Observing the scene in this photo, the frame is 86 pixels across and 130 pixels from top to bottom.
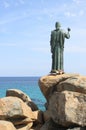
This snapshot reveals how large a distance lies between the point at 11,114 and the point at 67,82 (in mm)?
3167

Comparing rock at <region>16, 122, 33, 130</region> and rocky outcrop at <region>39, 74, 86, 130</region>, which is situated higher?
rocky outcrop at <region>39, 74, 86, 130</region>

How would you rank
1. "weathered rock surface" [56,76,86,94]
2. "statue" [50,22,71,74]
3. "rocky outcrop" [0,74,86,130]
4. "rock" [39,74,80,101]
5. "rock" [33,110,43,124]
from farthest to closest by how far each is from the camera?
"statue" [50,22,71,74]
"rock" [39,74,80,101]
"rock" [33,110,43,124]
"weathered rock surface" [56,76,86,94]
"rocky outcrop" [0,74,86,130]

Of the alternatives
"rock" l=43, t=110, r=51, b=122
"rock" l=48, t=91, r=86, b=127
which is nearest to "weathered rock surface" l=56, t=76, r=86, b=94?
"rock" l=48, t=91, r=86, b=127

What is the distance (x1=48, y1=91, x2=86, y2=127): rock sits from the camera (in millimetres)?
17250

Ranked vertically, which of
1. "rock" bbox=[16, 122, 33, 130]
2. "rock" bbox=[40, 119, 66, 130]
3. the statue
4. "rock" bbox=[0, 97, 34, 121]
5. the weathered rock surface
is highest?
the statue

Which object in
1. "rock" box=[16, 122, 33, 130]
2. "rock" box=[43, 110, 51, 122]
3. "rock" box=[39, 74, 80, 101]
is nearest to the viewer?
"rock" box=[16, 122, 33, 130]

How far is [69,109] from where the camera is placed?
17406 millimetres

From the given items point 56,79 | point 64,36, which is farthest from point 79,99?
point 64,36

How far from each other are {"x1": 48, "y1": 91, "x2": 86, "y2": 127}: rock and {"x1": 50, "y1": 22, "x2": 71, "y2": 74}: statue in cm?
349

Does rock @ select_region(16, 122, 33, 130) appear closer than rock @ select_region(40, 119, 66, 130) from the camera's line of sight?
No

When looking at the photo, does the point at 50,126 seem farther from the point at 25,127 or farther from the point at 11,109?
the point at 11,109

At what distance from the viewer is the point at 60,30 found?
2170cm

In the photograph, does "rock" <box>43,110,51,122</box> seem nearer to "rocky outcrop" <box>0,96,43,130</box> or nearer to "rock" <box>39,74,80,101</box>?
"rocky outcrop" <box>0,96,43,130</box>

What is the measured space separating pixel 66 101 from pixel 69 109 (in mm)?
408
